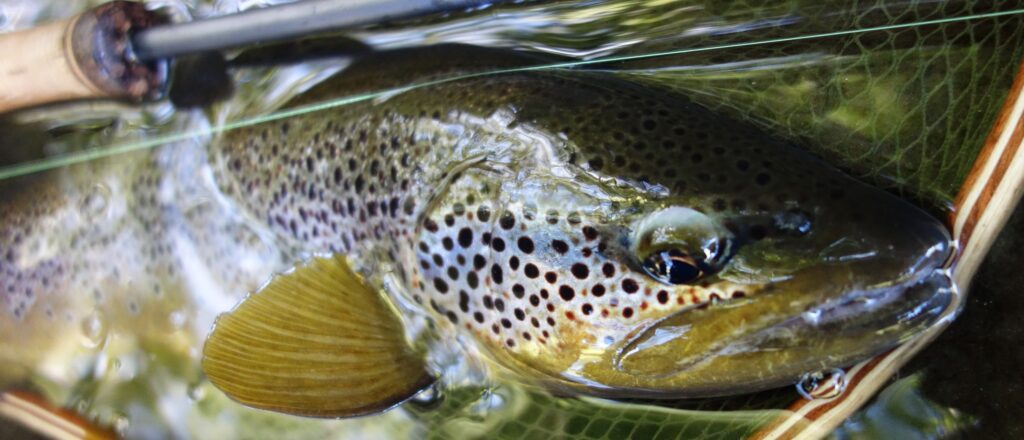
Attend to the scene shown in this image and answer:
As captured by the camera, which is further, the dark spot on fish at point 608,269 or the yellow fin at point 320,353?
the yellow fin at point 320,353

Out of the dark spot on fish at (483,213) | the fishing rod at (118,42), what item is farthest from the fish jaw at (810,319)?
the fishing rod at (118,42)

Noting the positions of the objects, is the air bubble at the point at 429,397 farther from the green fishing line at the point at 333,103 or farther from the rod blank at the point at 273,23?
the rod blank at the point at 273,23

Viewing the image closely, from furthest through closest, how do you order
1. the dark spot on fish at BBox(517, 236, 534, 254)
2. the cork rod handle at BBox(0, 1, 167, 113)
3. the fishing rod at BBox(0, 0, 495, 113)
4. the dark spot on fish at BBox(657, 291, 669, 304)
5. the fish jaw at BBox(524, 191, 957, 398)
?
the cork rod handle at BBox(0, 1, 167, 113) → the fishing rod at BBox(0, 0, 495, 113) → the dark spot on fish at BBox(517, 236, 534, 254) → the dark spot on fish at BBox(657, 291, 669, 304) → the fish jaw at BBox(524, 191, 957, 398)

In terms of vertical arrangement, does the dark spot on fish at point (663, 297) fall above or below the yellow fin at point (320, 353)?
above

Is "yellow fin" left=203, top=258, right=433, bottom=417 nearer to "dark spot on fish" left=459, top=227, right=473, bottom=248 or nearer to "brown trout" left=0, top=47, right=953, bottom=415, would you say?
"brown trout" left=0, top=47, right=953, bottom=415

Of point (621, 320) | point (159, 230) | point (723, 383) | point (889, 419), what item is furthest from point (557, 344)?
point (159, 230)

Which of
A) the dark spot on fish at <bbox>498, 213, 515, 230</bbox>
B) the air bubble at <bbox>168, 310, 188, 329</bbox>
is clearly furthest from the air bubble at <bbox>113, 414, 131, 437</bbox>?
the dark spot on fish at <bbox>498, 213, 515, 230</bbox>

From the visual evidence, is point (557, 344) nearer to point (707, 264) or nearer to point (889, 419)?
point (707, 264)
